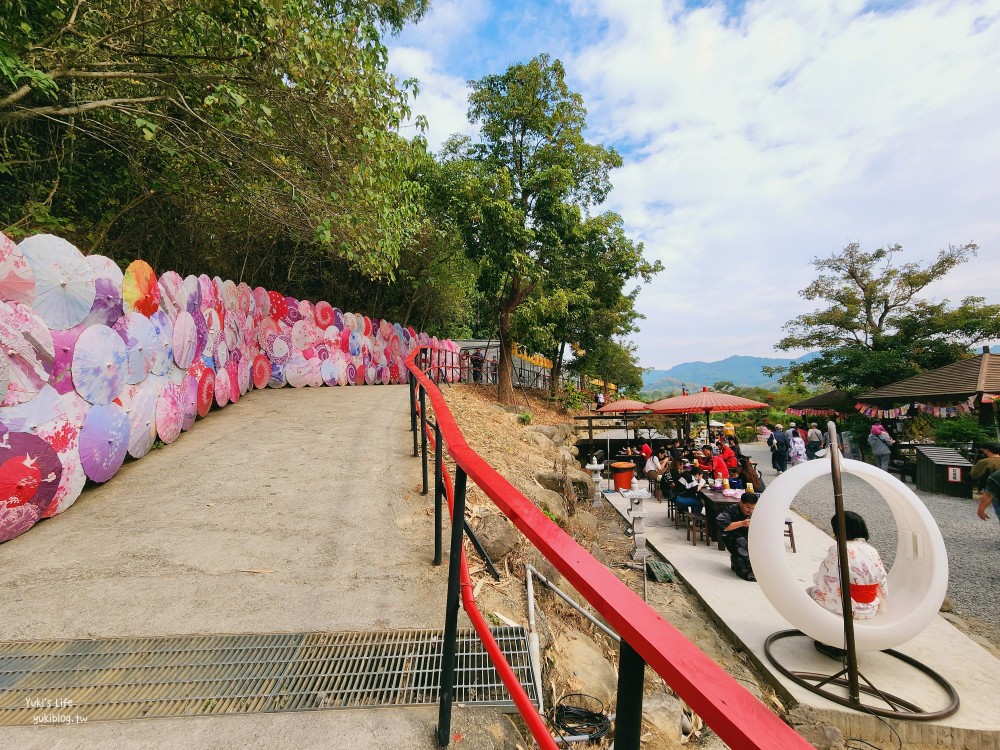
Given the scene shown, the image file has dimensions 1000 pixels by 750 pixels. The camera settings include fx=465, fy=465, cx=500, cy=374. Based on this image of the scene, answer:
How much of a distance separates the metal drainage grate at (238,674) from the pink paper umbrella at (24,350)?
2.15 metres

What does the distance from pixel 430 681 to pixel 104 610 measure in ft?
6.51

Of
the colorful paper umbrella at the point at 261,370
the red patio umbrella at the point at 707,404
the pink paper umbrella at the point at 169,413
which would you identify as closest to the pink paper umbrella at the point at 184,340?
the pink paper umbrella at the point at 169,413

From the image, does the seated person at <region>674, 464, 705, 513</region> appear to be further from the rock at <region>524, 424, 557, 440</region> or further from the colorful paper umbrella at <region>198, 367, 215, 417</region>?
the colorful paper umbrella at <region>198, 367, 215, 417</region>

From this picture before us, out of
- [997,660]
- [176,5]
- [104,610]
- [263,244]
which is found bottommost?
[997,660]

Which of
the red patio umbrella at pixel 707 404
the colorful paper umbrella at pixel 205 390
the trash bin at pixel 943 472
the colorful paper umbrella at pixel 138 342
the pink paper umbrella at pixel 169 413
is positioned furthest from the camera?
the red patio umbrella at pixel 707 404

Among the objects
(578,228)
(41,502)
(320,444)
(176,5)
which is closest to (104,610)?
(41,502)

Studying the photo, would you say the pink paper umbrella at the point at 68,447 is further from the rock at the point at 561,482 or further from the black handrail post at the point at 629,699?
the rock at the point at 561,482

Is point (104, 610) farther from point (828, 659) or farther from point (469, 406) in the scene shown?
point (469, 406)

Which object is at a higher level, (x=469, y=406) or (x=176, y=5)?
(x=176, y=5)

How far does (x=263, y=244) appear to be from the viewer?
37.1 ft

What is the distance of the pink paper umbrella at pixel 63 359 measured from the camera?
3.90m

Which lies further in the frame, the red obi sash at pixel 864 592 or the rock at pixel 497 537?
the red obi sash at pixel 864 592

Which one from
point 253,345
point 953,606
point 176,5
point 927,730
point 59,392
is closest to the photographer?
point 927,730

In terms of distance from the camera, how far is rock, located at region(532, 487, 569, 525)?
5.87 meters
